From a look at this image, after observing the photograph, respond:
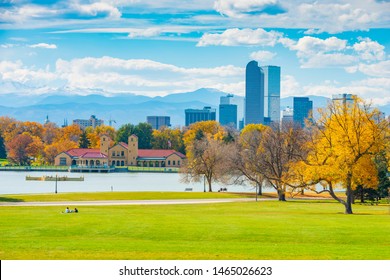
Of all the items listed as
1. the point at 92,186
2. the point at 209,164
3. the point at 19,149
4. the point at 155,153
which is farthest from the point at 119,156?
the point at 209,164

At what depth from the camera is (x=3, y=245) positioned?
26594mm

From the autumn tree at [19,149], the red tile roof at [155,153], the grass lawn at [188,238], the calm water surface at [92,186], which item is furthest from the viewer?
the red tile roof at [155,153]

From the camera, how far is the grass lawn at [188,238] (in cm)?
2503

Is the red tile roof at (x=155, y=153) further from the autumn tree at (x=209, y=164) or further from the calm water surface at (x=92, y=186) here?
the autumn tree at (x=209, y=164)

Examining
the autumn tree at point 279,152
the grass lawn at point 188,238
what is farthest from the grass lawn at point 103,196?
the grass lawn at point 188,238

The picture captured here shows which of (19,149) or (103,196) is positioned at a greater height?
(19,149)

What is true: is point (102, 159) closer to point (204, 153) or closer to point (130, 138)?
point (130, 138)

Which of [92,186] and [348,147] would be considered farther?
[92,186]

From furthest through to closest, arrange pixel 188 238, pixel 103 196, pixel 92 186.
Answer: pixel 92 186 → pixel 103 196 → pixel 188 238

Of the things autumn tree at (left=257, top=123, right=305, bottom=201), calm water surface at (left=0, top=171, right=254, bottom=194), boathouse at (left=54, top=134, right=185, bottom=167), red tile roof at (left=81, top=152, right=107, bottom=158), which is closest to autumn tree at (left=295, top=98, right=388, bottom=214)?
autumn tree at (left=257, top=123, right=305, bottom=201)

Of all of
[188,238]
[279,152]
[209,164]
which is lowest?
[188,238]

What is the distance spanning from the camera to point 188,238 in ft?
99.5

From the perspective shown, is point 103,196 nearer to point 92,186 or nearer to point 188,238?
point 188,238
